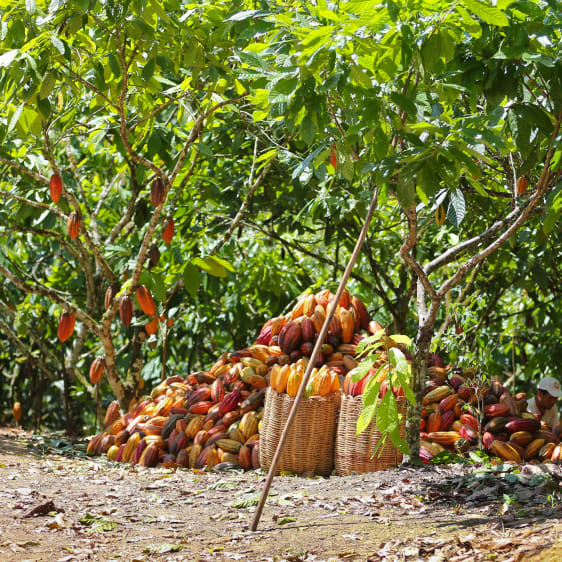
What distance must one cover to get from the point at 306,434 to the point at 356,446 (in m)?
0.29

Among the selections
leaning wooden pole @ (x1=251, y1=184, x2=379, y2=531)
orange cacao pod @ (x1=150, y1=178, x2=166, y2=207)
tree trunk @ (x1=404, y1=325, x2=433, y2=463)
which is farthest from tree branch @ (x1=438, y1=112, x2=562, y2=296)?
orange cacao pod @ (x1=150, y1=178, x2=166, y2=207)

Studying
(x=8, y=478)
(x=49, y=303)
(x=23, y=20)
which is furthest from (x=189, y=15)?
(x=49, y=303)

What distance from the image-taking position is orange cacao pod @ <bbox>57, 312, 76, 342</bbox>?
4.36 metres

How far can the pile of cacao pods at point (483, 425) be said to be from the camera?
3.61 metres

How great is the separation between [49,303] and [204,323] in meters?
1.46

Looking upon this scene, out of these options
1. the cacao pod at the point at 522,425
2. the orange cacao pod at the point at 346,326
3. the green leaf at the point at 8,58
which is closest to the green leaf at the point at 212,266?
the orange cacao pod at the point at 346,326

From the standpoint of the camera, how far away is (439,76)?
2.54m

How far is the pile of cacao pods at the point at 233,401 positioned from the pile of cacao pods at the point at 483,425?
53cm

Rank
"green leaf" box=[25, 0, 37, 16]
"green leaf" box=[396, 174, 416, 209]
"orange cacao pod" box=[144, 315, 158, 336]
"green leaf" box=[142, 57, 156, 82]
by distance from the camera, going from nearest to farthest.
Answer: "green leaf" box=[396, 174, 416, 209], "green leaf" box=[25, 0, 37, 16], "green leaf" box=[142, 57, 156, 82], "orange cacao pod" box=[144, 315, 158, 336]

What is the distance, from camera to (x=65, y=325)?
4.37 m

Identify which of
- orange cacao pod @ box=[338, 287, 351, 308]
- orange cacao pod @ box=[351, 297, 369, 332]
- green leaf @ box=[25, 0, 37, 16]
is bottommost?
orange cacao pod @ box=[351, 297, 369, 332]

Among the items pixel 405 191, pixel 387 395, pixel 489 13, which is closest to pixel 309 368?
pixel 387 395

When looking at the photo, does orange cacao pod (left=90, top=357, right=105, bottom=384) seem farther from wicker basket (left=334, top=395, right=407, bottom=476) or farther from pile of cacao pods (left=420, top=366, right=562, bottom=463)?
pile of cacao pods (left=420, top=366, right=562, bottom=463)

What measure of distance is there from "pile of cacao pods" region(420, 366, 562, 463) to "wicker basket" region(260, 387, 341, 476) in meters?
0.48
